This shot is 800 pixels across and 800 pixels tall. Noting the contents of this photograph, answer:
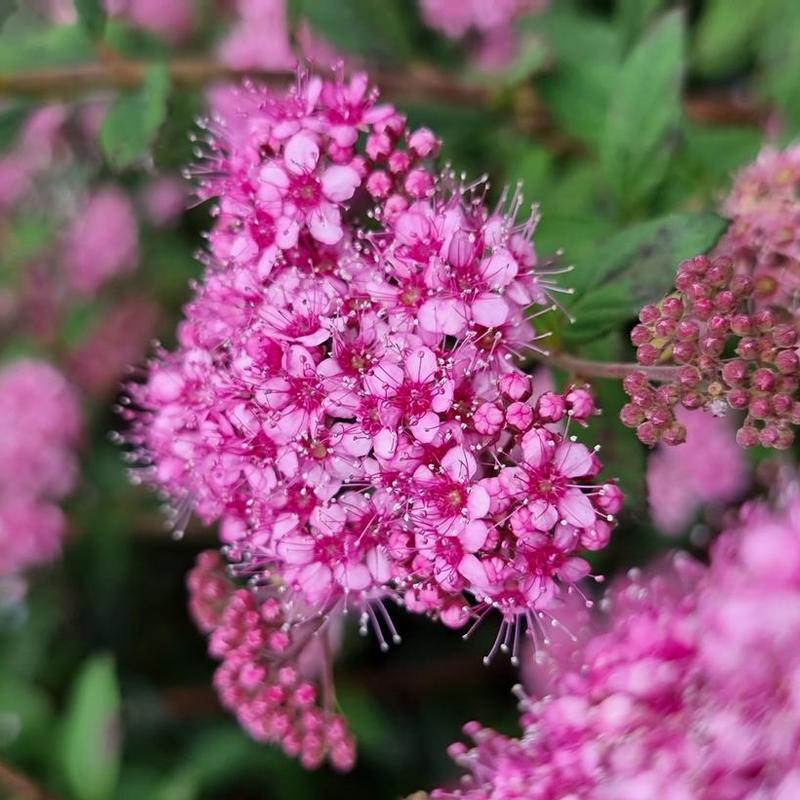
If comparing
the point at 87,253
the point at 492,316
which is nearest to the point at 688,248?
the point at 492,316

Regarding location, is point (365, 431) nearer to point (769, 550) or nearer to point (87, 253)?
point (769, 550)

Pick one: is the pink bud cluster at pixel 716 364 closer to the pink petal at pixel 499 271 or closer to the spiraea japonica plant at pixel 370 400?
the spiraea japonica plant at pixel 370 400

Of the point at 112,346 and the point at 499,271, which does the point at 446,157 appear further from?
the point at 112,346

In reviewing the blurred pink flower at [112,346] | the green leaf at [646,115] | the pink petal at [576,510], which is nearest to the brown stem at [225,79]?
the green leaf at [646,115]

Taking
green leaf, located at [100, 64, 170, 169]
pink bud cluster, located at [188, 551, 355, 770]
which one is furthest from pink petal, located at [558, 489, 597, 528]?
green leaf, located at [100, 64, 170, 169]

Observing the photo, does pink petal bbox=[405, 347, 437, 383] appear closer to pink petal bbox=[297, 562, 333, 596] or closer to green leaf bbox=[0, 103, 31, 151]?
pink petal bbox=[297, 562, 333, 596]

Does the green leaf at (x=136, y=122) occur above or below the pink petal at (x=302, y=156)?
above
